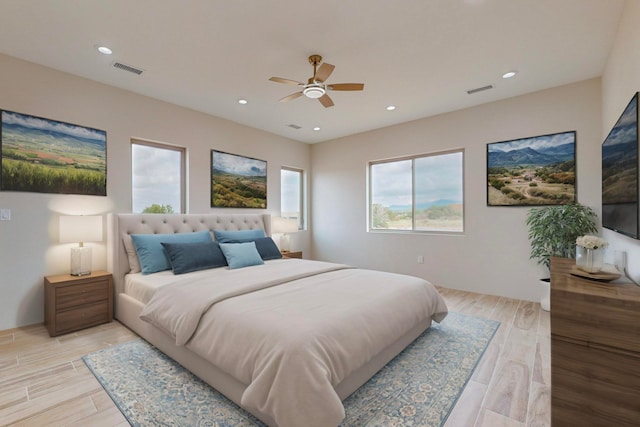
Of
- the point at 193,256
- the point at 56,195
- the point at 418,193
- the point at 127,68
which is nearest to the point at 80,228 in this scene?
the point at 56,195

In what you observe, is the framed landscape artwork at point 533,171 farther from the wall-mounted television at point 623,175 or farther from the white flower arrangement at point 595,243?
the white flower arrangement at point 595,243

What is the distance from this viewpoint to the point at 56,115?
311cm

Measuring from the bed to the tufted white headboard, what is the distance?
2cm

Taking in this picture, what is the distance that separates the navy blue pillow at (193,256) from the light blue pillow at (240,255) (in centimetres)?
10

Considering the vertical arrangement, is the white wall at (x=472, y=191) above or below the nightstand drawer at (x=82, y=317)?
above

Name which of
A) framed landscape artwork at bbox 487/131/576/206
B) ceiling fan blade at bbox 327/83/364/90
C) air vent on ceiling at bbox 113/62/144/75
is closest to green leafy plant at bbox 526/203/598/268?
framed landscape artwork at bbox 487/131/576/206

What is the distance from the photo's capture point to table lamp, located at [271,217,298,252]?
508 centimetres

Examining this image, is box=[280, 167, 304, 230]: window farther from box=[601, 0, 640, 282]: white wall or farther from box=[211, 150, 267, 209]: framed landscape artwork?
box=[601, 0, 640, 282]: white wall

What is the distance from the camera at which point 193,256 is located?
10.5 ft

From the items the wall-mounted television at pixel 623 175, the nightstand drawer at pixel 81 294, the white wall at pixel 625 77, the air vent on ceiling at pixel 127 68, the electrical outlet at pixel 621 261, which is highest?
the air vent on ceiling at pixel 127 68

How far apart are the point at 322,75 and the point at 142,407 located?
2.82 m

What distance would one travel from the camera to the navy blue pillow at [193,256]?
3.08 metres

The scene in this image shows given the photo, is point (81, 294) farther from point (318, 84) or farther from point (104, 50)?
point (318, 84)

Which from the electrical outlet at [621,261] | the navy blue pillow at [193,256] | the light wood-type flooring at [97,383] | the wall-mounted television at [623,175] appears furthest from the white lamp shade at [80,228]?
the electrical outlet at [621,261]
